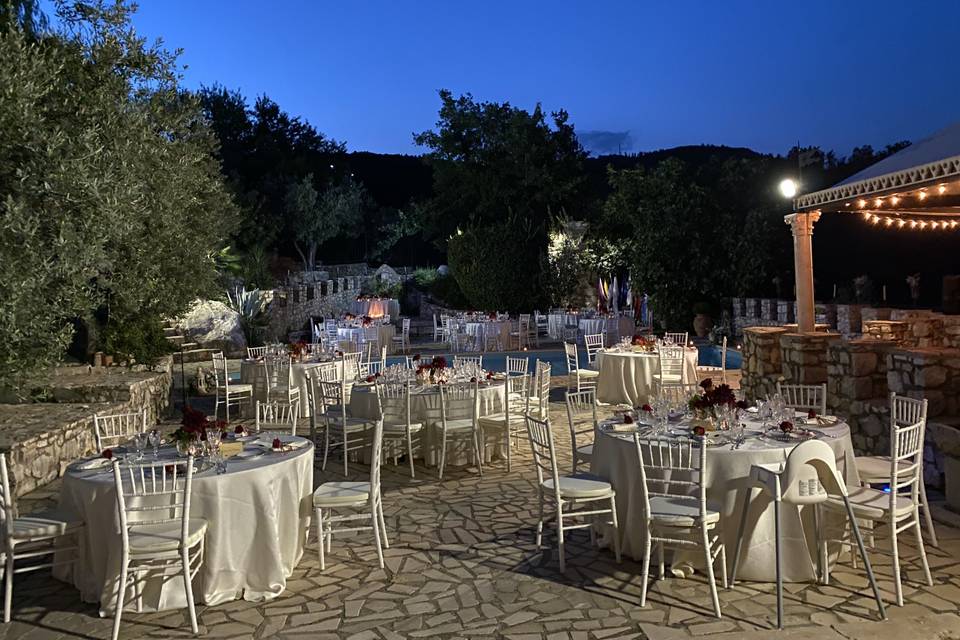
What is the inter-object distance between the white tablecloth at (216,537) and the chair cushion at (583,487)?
5.86 feet

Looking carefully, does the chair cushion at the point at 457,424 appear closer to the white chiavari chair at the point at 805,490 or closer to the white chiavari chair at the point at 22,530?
the white chiavari chair at the point at 805,490

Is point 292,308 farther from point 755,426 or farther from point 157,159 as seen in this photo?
point 755,426

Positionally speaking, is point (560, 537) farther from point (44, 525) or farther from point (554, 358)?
point (554, 358)

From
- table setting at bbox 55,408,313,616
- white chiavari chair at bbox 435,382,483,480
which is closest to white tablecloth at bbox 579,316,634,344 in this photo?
white chiavari chair at bbox 435,382,483,480

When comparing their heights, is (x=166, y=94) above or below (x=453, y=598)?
above

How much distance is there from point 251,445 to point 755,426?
3553 mm

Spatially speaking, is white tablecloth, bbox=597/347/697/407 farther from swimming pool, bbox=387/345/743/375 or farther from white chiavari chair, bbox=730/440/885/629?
white chiavari chair, bbox=730/440/885/629

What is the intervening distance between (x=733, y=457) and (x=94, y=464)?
159 inches

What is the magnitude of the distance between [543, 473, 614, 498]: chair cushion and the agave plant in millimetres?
14710

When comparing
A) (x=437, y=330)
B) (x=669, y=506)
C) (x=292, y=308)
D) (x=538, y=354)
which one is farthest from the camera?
(x=292, y=308)

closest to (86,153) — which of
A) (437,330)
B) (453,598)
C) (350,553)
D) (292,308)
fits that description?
(350,553)

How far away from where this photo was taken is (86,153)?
6.72m

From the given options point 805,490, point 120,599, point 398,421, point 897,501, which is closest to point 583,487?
point 805,490

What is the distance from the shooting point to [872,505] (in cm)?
428
